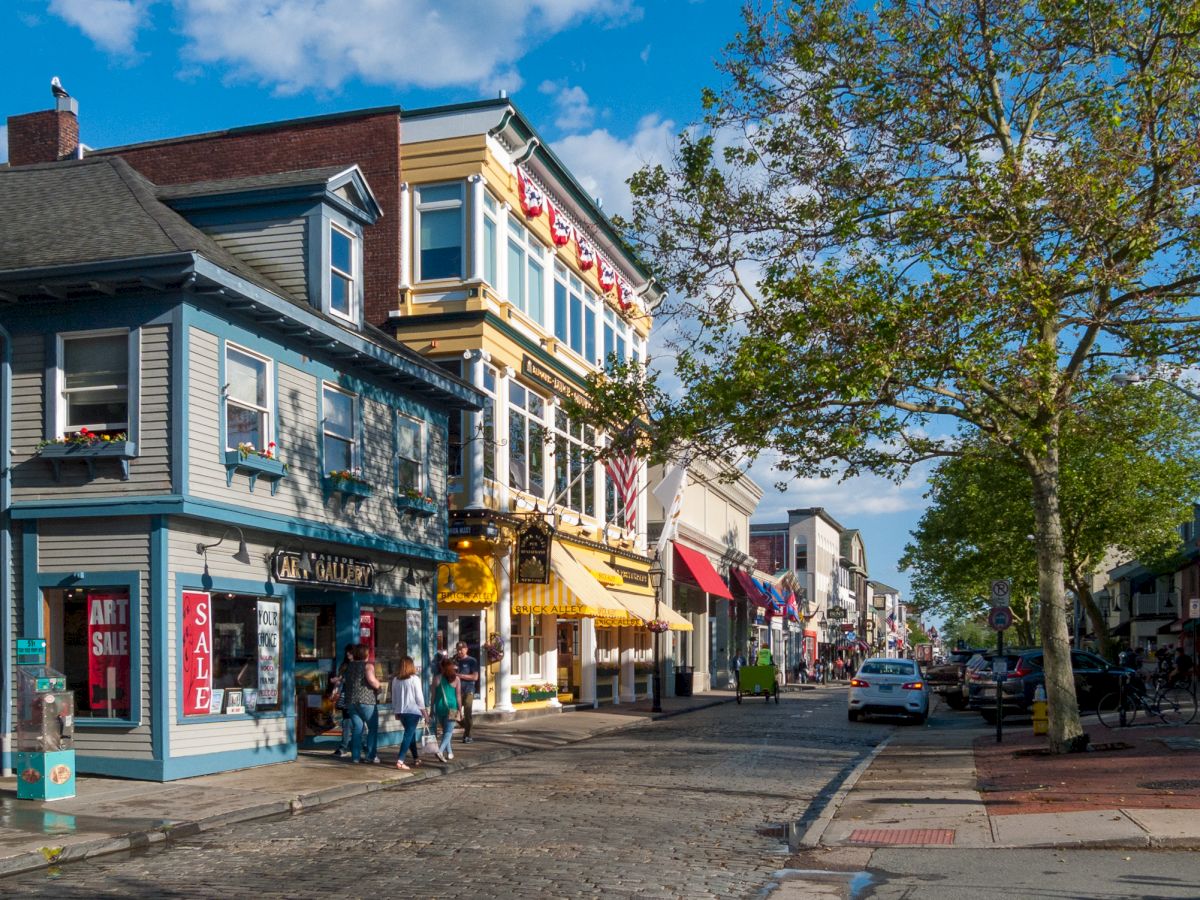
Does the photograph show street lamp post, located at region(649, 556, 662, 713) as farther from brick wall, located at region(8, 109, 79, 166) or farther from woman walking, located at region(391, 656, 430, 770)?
brick wall, located at region(8, 109, 79, 166)

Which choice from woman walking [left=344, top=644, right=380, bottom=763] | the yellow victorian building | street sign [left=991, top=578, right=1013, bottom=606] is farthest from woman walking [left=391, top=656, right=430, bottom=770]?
street sign [left=991, top=578, right=1013, bottom=606]

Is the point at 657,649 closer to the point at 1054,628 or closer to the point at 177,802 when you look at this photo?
the point at 1054,628

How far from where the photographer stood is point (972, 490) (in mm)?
46719

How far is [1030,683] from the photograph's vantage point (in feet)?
94.1

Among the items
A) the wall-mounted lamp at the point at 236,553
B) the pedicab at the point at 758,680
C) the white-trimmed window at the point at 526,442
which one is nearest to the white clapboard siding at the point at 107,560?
the wall-mounted lamp at the point at 236,553

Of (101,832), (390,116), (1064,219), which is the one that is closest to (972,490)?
(390,116)

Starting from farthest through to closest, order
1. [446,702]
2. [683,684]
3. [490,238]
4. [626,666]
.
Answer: [683,684] → [626,666] → [490,238] → [446,702]

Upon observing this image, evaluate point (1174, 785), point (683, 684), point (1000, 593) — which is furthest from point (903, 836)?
point (683, 684)

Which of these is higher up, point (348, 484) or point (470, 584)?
point (348, 484)

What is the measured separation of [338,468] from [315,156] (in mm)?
9700

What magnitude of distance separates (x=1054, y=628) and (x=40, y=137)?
20.2 meters

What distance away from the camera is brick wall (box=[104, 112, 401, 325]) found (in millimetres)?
26641

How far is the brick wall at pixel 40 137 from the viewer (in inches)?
957

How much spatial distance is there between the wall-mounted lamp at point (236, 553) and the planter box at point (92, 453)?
4.41ft
